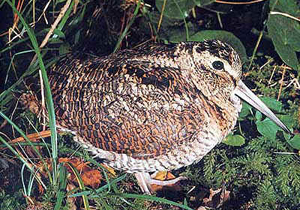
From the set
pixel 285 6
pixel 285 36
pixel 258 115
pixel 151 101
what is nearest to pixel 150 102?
pixel 151 101

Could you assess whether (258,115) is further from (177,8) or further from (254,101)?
(177,8)

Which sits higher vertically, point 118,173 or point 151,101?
point 151,101

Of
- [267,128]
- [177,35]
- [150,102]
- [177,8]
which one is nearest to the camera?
[150,102]

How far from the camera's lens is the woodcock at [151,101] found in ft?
9.72

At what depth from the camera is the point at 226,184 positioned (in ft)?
11.2

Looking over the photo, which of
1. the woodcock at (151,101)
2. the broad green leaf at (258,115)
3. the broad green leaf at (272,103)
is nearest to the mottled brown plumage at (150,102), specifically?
the woodcock at (151,101)

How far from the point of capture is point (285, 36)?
Result: 3514 millimetres

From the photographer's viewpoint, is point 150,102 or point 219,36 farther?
point 219,36

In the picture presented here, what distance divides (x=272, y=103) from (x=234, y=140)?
368 mm

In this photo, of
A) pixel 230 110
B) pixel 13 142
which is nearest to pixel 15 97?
pixel 13 142

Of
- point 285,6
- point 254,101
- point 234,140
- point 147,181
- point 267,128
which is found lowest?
point 147,181

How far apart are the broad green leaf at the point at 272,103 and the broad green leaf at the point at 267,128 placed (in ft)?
0.51

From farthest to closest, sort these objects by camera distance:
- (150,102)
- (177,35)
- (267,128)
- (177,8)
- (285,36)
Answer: (177,35) → (177,8) → (285,36) → (267,128) → (150,102)

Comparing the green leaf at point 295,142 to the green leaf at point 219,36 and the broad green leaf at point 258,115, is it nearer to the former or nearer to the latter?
the broad green leaf at point 258,115
